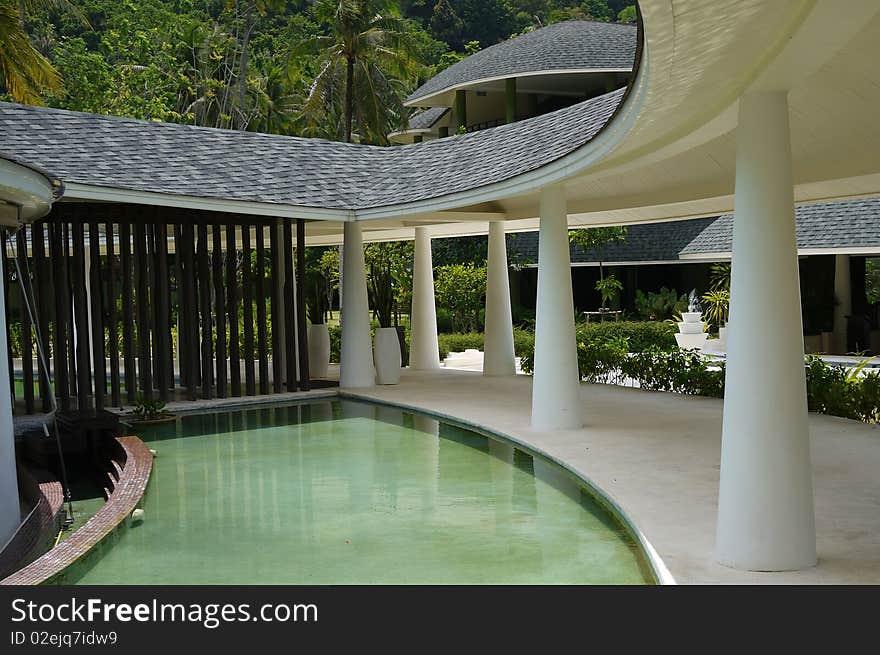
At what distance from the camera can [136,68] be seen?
40125mm

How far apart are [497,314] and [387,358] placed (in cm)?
235

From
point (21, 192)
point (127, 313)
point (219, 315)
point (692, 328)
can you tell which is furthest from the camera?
point (692, 328)

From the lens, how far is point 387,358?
17750 mm

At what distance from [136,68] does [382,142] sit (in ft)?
34.7

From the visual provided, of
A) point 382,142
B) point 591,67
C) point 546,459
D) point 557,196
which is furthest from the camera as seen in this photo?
point 382,142

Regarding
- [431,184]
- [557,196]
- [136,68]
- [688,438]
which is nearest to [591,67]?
[431,184]

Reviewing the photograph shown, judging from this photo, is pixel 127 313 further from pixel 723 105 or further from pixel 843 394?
pixel 723 105

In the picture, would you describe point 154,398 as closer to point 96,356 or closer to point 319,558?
point 96,356

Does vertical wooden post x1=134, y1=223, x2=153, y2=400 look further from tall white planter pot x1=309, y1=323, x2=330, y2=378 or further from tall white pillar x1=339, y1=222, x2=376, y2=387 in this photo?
tall white planter pot x1=309, y1=323, x2=330, y2=378

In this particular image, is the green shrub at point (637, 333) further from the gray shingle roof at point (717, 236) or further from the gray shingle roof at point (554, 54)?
the gray shingle roof at point (554, 54)

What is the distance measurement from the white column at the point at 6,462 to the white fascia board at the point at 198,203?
6169 mm

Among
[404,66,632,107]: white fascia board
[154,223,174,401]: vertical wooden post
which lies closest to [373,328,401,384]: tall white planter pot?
[154,223,174,401]: vertical wooden post

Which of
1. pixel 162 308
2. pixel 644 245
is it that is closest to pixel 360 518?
pixel 162 308
